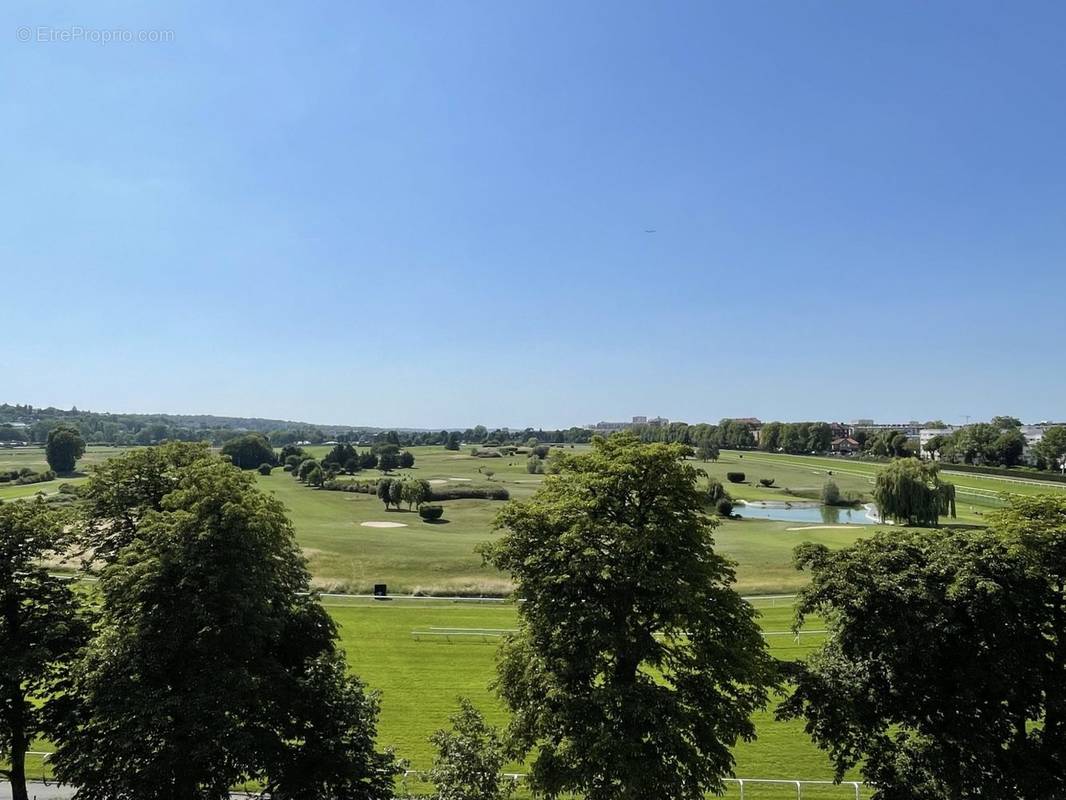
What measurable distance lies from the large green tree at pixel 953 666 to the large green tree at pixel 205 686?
11769mm

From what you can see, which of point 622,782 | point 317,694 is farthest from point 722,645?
point 317,694

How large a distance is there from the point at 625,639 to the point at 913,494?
6259cm

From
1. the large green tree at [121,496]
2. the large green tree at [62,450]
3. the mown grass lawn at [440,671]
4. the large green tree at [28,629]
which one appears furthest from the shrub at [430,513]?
the large green tree at [62,450]

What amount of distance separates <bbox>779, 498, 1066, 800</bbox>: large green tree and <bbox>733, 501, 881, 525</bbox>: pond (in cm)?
6552

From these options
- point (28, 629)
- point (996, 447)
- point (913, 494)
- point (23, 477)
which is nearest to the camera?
point (28, 629)

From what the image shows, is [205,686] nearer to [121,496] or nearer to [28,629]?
[28,629]

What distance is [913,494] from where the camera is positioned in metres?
63.1

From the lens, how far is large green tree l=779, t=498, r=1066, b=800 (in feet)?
44.3

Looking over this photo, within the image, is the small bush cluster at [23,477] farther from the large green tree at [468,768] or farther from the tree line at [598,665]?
the large green tree at [468,768]

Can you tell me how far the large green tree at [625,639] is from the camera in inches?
511

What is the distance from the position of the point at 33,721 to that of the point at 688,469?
18.0m

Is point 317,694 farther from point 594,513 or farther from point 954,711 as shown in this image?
point 954,711

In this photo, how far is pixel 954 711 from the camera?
1395 centimetres

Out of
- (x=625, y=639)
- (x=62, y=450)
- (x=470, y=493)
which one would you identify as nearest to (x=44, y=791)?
(x=625, y=639)
